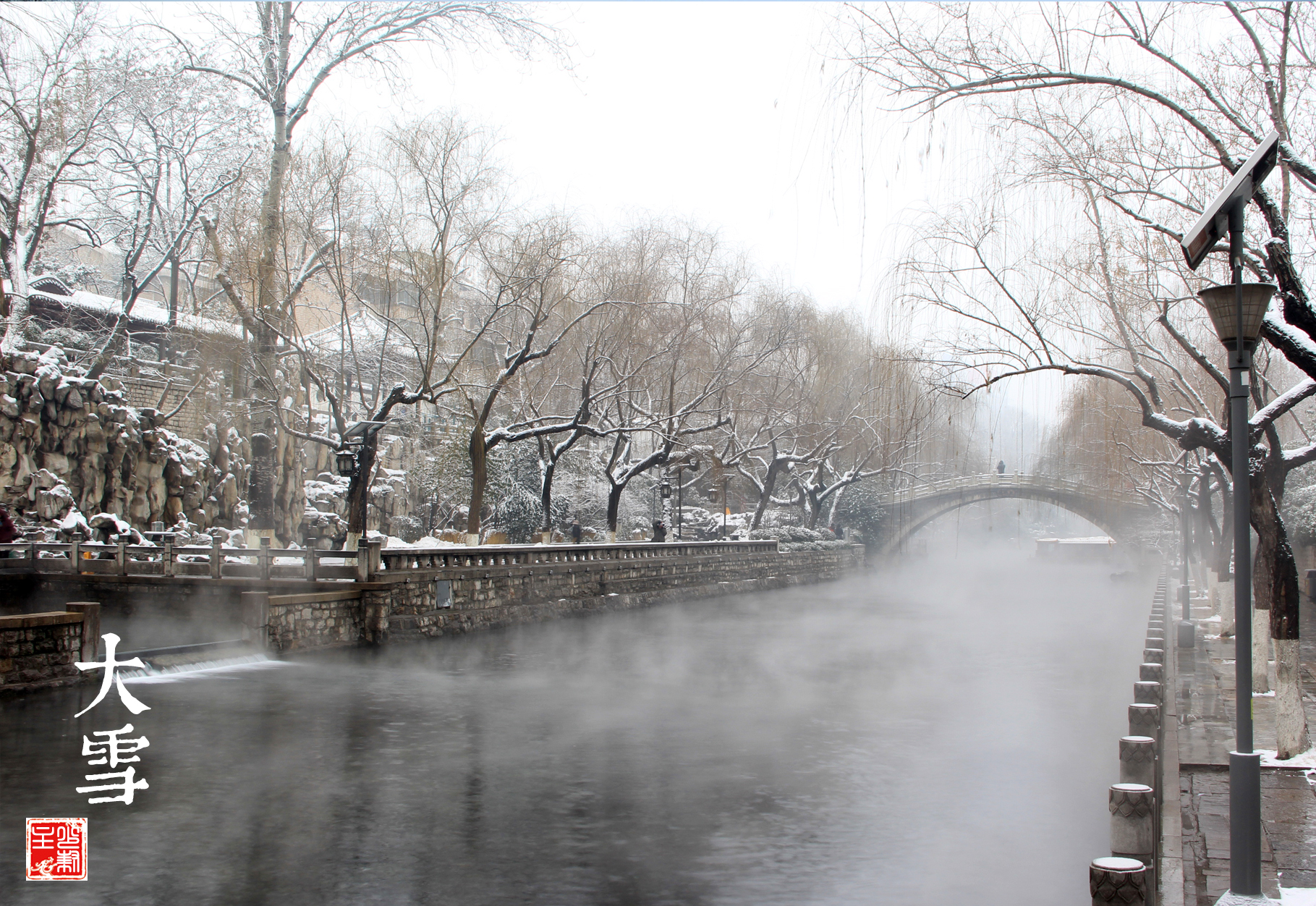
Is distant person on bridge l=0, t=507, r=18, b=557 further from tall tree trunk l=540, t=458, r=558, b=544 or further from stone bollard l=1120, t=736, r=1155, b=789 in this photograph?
stone bollard l=1120, t=736, r=1155, b=789

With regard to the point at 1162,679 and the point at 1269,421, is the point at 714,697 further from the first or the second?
the point at 1269,421

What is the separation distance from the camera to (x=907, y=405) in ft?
44.4

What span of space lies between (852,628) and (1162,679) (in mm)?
15589

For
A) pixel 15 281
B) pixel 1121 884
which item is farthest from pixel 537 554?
pixel 1121 884

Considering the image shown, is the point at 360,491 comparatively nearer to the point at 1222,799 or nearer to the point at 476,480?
the point at 476,480

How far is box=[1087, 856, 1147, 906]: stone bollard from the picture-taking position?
5145 mm

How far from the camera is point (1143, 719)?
822 cm

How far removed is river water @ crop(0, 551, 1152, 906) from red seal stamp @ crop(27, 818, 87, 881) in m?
0.11

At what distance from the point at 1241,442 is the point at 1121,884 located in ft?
8.15

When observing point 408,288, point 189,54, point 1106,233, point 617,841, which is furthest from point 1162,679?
point 189,54

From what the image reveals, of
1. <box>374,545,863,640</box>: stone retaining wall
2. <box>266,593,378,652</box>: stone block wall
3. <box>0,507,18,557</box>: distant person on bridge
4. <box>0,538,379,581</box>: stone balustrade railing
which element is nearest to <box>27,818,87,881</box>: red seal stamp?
<box>266,593,378,652</box>: stone block wall

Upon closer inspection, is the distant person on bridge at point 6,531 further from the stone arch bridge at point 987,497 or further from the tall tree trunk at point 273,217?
the stone arch bridge at point 987,497

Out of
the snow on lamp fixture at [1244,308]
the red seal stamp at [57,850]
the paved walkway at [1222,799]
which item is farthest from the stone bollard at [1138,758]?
the red seal stamp at [57,850]

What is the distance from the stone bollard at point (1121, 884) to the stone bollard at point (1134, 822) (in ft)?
3.24
